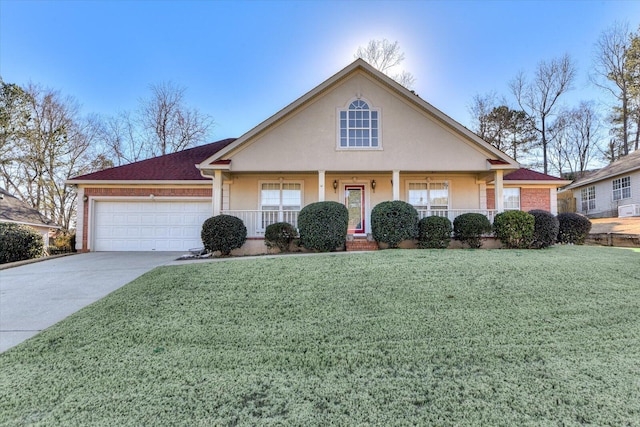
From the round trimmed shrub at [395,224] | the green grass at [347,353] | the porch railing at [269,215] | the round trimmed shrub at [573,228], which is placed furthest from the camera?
the porch railing at [269,215]

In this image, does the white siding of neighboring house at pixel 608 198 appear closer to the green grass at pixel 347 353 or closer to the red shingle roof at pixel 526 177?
the red shingle roof at pixel 526 177

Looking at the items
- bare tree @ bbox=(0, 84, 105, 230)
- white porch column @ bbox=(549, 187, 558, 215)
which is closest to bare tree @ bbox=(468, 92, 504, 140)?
white porch column @ bbox=(549, 187, 558, 215)

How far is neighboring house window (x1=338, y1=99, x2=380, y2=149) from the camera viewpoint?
36.6 ft

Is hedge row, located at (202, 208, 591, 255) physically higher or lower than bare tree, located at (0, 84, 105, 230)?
lower

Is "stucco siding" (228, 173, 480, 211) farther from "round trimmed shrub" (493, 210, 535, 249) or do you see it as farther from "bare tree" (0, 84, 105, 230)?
"bare tree" (0, 84, 105, 230)

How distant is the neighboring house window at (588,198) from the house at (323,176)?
13.1 meters

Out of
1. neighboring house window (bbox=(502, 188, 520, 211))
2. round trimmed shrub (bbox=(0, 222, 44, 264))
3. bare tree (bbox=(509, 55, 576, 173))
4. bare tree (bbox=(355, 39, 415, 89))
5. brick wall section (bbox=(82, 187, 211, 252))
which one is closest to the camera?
round trimmed shrub (bbox=(0, 222, 44, 264))

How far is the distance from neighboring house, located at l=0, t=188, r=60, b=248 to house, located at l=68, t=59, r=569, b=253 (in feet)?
15.0

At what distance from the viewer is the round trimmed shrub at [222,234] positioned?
9977mm

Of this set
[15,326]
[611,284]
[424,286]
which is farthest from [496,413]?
[15,326]

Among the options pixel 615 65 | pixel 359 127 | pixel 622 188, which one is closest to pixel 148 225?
pixel 359 127

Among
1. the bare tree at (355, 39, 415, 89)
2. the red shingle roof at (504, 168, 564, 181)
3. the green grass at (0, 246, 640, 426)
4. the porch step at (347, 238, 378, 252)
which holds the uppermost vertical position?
the bare tree at (355, 39, 415, 89)

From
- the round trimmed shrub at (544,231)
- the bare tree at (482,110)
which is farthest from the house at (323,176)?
the bare tree at (482,110)

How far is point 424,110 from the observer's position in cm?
1107
